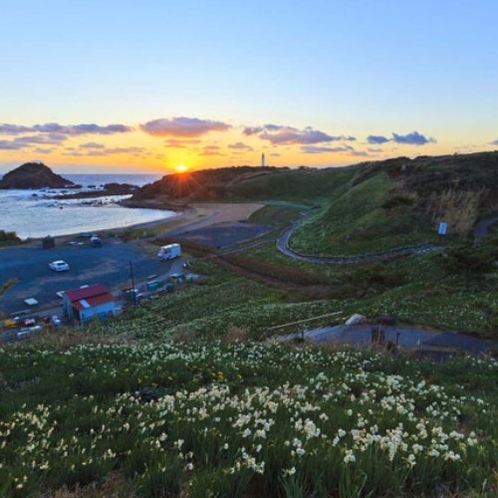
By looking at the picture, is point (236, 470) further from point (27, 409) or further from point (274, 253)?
point (274, 253)

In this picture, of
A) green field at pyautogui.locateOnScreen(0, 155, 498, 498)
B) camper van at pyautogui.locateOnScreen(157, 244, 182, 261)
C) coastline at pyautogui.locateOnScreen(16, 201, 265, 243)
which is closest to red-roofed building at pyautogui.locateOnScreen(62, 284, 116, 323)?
camper van at pyautogui.locateOnScreen(157, 244, 182, 261)

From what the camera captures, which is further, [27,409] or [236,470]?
[27,409]

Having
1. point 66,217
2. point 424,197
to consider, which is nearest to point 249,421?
point 424,197

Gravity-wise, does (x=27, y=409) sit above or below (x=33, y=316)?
above

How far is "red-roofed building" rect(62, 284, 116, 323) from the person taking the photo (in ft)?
129

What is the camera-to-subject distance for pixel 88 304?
39.5 meters

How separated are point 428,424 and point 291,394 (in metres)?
2.08

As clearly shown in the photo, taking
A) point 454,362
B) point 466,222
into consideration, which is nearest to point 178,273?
point 466,222

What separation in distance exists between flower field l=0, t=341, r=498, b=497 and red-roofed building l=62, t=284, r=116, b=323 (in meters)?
32.8

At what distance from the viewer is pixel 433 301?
22.6 m

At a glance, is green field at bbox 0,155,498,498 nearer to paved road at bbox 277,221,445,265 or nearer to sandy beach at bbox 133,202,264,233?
paved road at bbox 277,221,445,265

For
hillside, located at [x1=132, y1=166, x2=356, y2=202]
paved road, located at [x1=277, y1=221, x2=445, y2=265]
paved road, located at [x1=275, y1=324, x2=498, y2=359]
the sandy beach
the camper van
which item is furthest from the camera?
hillside, located at [x1=132, y1=166, x2=356, y2=202]

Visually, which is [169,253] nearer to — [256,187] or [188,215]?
[188,215]

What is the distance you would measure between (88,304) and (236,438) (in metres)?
38.6
